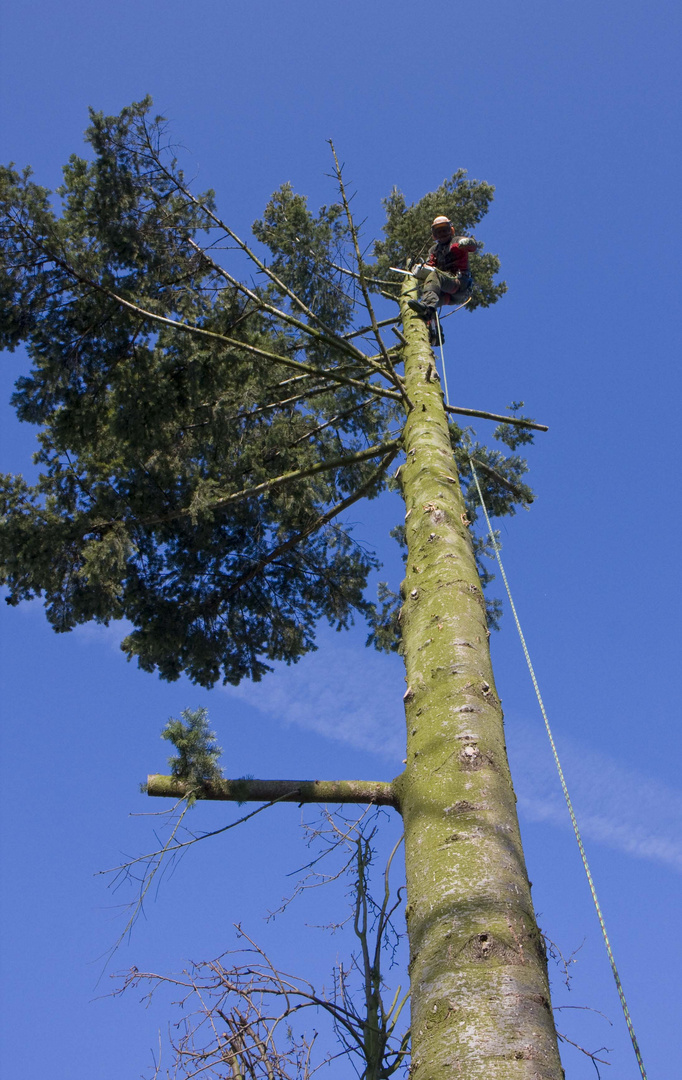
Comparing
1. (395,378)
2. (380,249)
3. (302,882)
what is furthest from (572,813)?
(380,249)

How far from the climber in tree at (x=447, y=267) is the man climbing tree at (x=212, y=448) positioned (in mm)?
410

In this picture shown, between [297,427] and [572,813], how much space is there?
542 cm

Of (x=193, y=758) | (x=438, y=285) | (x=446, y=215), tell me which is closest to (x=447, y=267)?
(x=438, y=285)

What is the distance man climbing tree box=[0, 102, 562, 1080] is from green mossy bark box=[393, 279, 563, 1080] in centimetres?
3

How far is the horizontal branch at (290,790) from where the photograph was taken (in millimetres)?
3705

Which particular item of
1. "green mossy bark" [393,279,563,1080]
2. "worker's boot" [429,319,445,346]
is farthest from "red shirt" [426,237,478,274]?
"green mossy bark" [393,279,563,1080]

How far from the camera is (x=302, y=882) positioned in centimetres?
400

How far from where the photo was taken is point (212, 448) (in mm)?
7379

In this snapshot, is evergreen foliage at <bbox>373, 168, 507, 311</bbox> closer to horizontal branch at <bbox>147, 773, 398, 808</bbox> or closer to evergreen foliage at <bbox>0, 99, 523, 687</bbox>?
evergreen foliage at <bbox>0, 99, 523, 687</bbox>

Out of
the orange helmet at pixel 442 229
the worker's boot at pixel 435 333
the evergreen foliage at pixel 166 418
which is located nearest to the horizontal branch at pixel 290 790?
the evergreen foliage at pixel 166 418

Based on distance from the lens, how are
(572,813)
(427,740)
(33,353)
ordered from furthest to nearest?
(33,353) < (427,740) < (572,813)

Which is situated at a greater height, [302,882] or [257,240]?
[257,240]

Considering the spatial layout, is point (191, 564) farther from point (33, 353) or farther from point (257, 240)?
point (257, 240)

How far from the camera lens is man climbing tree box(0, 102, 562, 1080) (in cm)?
439
